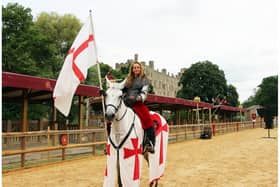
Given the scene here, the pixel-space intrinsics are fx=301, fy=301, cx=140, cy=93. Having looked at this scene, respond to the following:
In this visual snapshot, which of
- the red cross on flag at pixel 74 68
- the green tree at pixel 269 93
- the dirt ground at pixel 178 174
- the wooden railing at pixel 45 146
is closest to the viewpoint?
the red cross on flag at pixel 74 68

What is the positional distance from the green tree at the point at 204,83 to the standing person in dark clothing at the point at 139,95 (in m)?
47.5

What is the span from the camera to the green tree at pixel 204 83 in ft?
172

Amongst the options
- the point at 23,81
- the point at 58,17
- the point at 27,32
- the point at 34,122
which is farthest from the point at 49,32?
the point at 23,81

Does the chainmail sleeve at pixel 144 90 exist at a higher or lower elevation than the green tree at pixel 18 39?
lower

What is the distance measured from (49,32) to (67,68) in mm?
30939

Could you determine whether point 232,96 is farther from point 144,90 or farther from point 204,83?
point 144,90

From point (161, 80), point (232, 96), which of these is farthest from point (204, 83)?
point (161, 80)

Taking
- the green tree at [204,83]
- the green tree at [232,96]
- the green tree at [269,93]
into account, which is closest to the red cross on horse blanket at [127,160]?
the green tree at [204,83]

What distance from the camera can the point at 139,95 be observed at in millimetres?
4566

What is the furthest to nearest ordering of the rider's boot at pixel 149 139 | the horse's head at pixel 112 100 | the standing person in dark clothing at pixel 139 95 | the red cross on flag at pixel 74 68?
the rider's boot at pixel 149 139 → the red cross on flag at pixel 74 68 → the standing person in dark clothing at pixel 139 95 → the horse's head at pixel 112 100

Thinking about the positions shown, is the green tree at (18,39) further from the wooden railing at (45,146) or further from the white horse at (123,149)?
the white horse at (123,149)

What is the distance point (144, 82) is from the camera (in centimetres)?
470

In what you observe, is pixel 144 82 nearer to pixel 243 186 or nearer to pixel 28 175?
pixel 243 186

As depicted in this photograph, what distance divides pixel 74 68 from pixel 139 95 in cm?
120
